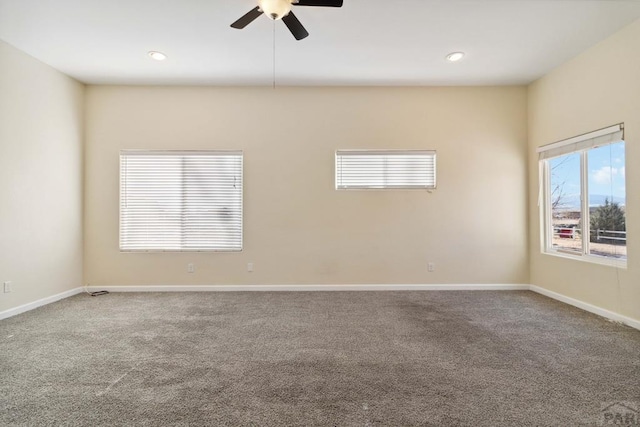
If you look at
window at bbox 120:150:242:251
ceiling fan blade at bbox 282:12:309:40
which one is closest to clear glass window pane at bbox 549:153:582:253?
ceiling fan blade at bbox 282:12:309:40

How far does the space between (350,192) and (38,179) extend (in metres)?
3.95

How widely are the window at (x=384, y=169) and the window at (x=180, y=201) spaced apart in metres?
1.56

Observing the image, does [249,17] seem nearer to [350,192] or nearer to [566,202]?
[350,192]

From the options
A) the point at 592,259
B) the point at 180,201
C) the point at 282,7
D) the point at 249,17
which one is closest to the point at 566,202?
the point at 592,259

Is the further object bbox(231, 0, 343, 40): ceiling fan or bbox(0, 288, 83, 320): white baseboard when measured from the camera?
bbox(0, 288, 83, 320): white baseboard

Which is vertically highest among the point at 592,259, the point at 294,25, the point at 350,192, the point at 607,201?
the point at 294,25

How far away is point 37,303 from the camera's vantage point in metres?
3.56

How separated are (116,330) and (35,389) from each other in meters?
0.99

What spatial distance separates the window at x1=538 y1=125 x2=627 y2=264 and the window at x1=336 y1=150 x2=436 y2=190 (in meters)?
1.54

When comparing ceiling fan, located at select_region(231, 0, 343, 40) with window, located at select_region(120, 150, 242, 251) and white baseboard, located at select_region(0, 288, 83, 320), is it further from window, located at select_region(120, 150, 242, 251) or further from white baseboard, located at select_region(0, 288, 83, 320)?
white baseboard, located at select_region(0, 288, 83, 320)

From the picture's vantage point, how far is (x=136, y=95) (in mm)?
4281

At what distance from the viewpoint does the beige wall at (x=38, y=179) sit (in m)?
3.25

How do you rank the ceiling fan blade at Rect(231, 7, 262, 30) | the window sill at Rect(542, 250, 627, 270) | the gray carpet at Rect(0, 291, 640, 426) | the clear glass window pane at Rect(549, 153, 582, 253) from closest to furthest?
the gray carpet at Rect(0, 291, 640, 426) < the ceiling fan blade at Rect(231, 7, 262, 30) < the window sill at Rect(542, 250, 627, 270) < the clear glass window pane at Rect(549, 153, 582, 253)

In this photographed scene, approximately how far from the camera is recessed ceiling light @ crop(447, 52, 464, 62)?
342 centimetres
